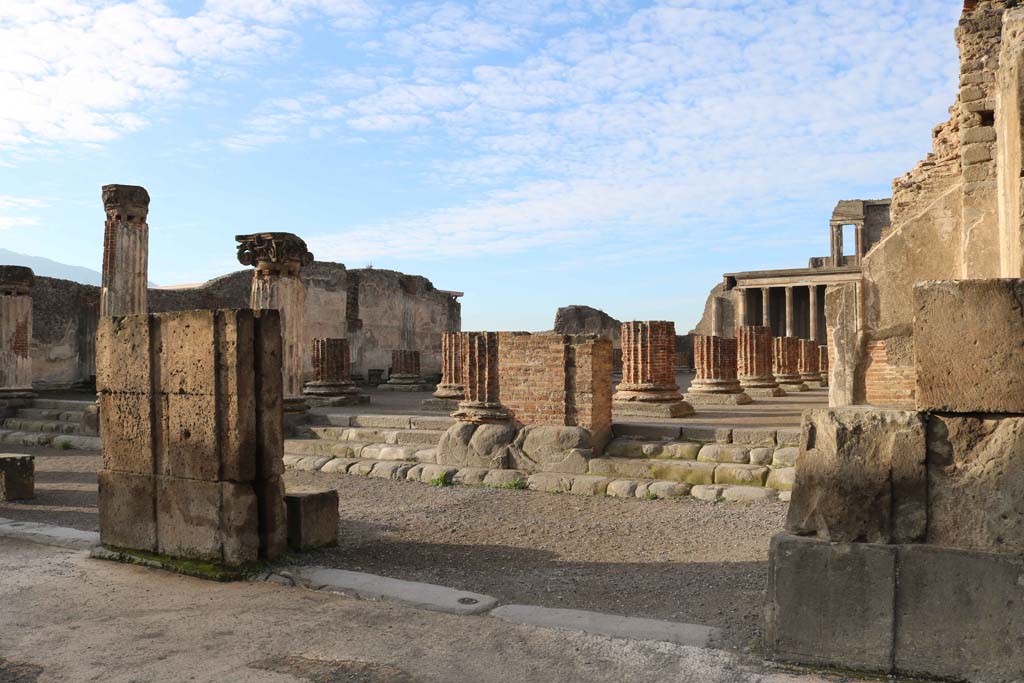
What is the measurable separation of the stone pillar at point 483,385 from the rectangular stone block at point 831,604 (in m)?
6.25

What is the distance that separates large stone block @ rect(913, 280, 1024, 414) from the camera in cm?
316

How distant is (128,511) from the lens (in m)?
5.49

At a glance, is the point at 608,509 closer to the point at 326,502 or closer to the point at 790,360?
the point at 326,502

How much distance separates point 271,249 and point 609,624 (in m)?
10.5

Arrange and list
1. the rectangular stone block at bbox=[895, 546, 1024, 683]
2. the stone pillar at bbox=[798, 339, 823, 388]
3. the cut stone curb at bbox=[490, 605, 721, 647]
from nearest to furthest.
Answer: the rectangular stone block at bbox=[895, 546, 1024, 683] < the cut stone curb at bbox=[490, 605, 721, 647] < the stone pillar at bbox=[798, 339, 823, 388]

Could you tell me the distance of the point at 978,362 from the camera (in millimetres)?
3215

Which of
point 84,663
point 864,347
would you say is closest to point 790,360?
point 864,347

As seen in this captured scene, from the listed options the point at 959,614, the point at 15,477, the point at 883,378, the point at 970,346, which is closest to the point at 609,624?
the point at 959,614

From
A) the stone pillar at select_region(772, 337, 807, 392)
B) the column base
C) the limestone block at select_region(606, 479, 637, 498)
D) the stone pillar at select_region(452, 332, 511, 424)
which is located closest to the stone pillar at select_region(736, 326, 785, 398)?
the stone pillar at select_region(772, 337, 807, 392)

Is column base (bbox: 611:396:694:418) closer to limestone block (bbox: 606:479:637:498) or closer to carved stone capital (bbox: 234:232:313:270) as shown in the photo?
limestone block (bbox: 606:479:637:498)

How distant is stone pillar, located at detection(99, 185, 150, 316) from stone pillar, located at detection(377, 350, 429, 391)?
830 centimetres

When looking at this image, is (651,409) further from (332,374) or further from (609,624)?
(609,624)

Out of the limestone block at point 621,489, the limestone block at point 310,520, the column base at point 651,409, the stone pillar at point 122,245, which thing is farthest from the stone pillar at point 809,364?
the limestone block at point 310,520

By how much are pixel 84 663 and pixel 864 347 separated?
489 cm
